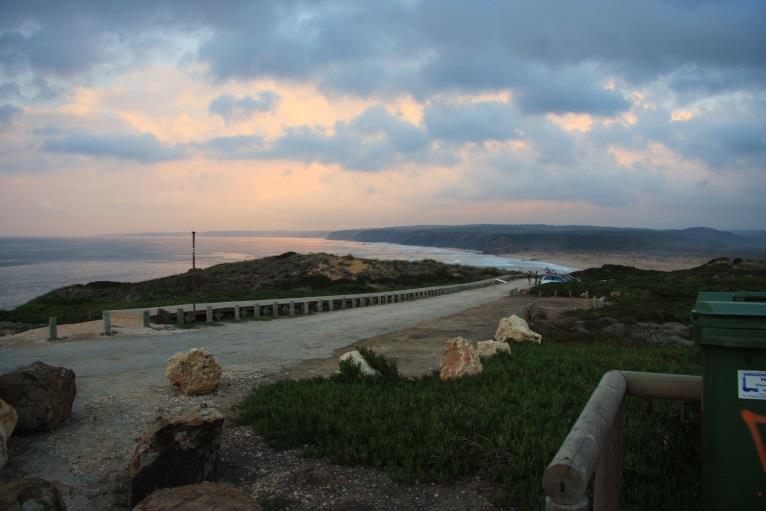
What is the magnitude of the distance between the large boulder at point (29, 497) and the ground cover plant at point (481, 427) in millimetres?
2420

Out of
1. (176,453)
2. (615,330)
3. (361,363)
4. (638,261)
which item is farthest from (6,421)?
(638,261)

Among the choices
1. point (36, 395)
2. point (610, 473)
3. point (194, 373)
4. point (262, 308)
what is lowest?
point (262, 308)

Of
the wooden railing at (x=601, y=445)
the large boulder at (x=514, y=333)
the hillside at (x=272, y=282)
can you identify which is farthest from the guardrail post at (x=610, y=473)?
the hillside at (x=272, y=282)

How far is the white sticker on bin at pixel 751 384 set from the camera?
2453mm

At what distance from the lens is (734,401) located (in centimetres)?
251

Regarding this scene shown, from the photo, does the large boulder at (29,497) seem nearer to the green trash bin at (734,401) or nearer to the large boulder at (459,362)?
the green trash bin at (734,401)

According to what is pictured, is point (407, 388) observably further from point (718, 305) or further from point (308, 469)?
point (718, 305)

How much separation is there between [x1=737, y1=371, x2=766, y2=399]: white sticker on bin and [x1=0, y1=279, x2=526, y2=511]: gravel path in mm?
4659

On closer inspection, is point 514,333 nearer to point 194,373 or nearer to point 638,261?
point 194,373

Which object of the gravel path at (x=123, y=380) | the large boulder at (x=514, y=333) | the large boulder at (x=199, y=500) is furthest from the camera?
the large boulder at (x=514, y=333)

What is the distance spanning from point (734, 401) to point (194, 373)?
731cm

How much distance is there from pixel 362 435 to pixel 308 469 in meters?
0.70

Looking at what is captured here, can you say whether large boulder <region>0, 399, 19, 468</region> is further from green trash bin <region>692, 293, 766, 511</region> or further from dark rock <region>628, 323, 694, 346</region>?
dark rock <region>628, 323, 694, 346</region>

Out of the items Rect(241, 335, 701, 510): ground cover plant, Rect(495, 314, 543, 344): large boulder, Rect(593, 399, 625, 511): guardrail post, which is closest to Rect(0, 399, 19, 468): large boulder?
Rect(241, 335, 701, 510): ground cover plant
